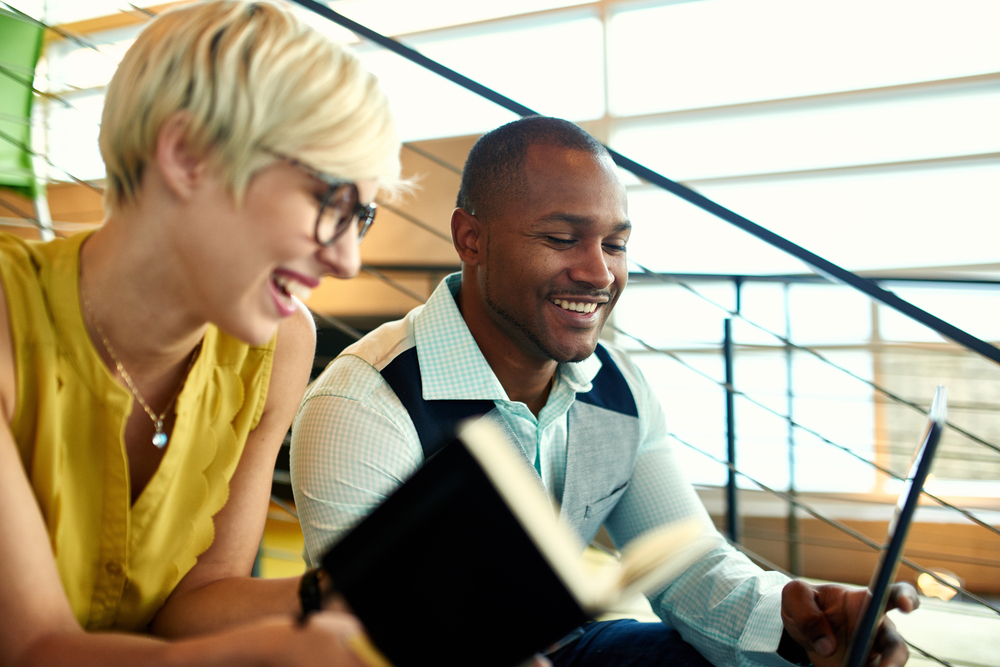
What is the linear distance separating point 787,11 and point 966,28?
32.3 inches

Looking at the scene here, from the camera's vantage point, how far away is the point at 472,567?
628mm

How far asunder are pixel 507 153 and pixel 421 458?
0.55 m

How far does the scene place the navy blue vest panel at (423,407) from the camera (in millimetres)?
1190

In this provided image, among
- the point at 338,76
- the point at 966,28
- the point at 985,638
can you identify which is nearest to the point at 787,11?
the point at 966,28

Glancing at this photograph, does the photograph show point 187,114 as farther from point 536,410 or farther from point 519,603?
point 536,410

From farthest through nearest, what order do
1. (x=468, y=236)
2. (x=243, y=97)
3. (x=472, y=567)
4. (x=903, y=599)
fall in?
(x=468, y=236) < (x=903, y=599) < (x=243, y=97) < (x=472, y=567)

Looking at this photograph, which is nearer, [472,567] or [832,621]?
[472,567]

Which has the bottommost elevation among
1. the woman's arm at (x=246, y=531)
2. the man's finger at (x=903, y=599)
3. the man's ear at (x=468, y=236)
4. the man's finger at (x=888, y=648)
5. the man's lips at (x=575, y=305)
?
the man's finger at (x=888, y=648)

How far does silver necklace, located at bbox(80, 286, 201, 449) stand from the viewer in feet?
2.78

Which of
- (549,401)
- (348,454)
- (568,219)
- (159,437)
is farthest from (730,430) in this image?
(159,437)

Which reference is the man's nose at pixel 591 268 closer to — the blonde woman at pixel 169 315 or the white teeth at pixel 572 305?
the white teeth at pixel 572 305

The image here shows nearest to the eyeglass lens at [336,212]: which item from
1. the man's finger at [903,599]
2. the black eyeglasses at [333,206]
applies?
the black eyeglasses at [333,206]

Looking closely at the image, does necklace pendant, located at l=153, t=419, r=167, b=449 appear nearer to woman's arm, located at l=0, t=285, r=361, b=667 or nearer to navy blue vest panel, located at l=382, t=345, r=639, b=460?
woman's arm, located at l=0, t=285, r=361, b=667

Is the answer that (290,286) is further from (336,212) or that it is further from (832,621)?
(832,621)
